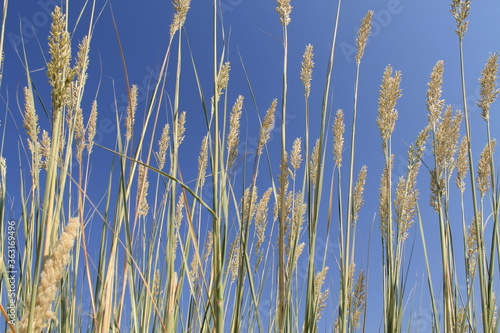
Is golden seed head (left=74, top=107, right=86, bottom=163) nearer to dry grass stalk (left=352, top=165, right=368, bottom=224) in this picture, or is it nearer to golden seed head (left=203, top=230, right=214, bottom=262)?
golden seed head (left=203, top=230, right=214, bottom=262)

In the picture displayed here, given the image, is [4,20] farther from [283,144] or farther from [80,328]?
[80,328]

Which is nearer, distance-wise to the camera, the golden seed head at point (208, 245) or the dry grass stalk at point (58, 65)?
the dry grass stalk at point (58, 65)

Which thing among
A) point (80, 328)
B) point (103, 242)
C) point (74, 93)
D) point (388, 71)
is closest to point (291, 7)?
point (388, 71)

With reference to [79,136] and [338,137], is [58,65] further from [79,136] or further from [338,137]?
[338,137]

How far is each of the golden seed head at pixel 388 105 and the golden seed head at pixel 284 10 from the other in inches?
21.4

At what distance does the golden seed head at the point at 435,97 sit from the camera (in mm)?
1790

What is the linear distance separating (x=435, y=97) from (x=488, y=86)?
0.35 meters

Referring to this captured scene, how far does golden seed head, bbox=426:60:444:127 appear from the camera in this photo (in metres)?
1.79

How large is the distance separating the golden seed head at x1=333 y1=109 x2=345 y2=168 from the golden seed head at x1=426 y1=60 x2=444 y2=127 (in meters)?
0.45

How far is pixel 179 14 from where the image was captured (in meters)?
1.43

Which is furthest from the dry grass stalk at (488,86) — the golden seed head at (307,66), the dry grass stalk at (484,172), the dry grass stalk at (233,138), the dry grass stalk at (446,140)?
the dry grass stalk at (233,138)

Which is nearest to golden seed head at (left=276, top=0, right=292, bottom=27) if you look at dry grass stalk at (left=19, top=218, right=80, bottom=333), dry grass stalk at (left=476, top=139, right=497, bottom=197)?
dry grass stalk at (left=19, top=218, right=80, bottom=333)

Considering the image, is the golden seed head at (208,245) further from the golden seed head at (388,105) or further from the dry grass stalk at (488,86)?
the dry grass stalk at (488,86)

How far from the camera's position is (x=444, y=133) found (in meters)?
1.87
